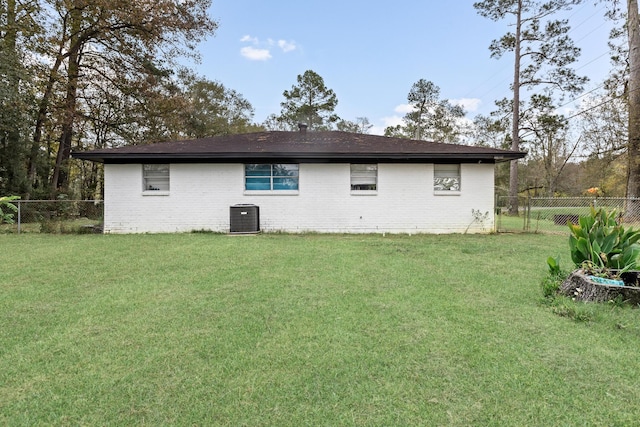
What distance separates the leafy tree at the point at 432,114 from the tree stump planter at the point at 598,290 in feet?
102

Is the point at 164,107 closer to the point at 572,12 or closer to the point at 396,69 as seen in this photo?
the point at 396,69

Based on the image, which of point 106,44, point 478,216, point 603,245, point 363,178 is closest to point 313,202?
point 363,178

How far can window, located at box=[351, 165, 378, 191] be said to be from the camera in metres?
10.6

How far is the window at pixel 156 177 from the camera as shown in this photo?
34.5 feet

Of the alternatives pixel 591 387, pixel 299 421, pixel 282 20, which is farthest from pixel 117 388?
pixel 282 20

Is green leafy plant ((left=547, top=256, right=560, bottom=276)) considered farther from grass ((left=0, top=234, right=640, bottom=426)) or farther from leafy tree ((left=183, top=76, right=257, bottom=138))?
leafy tree ((left=183, top=76, right=257, bottom=138))

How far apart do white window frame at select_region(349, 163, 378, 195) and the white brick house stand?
1.2 inches

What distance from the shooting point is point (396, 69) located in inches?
781

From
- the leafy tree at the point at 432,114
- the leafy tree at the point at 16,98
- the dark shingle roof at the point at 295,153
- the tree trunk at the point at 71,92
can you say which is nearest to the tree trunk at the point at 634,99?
the dark shingle roof at the point at 295,153

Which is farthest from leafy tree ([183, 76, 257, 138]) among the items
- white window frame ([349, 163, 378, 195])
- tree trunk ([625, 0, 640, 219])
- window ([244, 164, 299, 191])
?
tree trunk ([625, 0, 640, 219])

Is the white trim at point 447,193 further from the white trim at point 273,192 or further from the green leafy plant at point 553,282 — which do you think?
the green leafy plant at point 553,282

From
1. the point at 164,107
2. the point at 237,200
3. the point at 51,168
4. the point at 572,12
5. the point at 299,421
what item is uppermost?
the point at 572,12

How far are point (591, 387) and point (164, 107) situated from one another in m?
20.2

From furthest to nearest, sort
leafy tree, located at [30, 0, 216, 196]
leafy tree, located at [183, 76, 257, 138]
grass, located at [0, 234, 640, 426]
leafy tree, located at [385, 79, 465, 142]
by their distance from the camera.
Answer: leafy tree, located at [385, 79, 465, 142]
leafy tree, located at [183, 76, 257, 138]
leafy tree, located at [30, 0, 216, 196]
grass, located at [0, 234, 640, 426]
